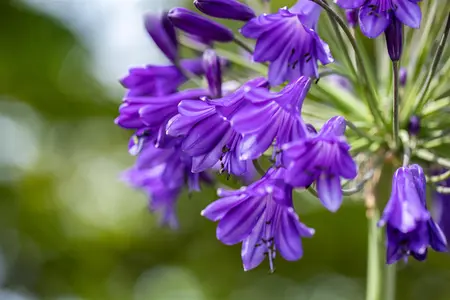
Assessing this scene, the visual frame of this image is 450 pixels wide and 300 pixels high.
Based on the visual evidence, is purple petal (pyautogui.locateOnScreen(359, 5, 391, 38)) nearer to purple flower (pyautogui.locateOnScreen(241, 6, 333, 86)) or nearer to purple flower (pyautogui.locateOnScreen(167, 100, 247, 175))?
purple flower (pyautogui.locateOnScreen(241, 6, 333, 86))

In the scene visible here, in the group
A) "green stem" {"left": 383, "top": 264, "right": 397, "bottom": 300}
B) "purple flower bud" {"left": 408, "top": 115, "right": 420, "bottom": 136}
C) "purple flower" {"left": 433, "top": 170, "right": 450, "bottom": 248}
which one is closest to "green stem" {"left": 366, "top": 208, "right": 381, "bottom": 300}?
"green stem" {"left": 383, "top": 264, "right": 397, "bottom": 300}

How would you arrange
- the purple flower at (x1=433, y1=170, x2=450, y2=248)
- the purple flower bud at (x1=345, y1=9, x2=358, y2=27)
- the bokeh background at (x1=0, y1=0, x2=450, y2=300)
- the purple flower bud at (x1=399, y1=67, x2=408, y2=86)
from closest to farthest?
the purple flower bud at (x1=345, y1=9, x2=358, y2=27), the purple flower bud at (x1=399, y1=67, x2=408, y2=86), the purple flower at (x1=433, y1=170, x2=450, y2=248), the bokeh background at (x1=0, y1=0, x2=450, y2=300)

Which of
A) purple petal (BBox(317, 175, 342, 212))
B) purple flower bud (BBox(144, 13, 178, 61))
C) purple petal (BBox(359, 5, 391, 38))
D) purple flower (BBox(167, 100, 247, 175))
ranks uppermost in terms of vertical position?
purple flower bud (BBox(144, 13, 178, 61))

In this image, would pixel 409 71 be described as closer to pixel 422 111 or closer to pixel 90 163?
pixel 422 111

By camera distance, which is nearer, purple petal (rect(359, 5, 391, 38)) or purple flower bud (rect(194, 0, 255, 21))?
purple petal (rect(359, 5, 391, 38))

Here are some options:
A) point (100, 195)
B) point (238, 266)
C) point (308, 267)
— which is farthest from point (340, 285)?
point (100, 195)

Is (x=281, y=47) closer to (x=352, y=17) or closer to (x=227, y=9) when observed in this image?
(x=227, y=9)

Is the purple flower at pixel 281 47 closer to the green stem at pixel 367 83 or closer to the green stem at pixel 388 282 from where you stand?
the green stem at pixel 367 83
